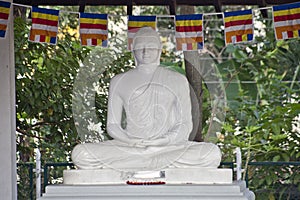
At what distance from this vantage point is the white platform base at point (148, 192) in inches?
301

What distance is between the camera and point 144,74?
28.1 feet

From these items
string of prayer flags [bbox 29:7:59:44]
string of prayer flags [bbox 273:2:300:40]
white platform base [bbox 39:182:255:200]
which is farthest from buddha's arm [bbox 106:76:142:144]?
string of prayer flags [bbox 273:2:300:40]

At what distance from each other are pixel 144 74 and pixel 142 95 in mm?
217

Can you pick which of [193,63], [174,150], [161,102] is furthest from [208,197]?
[193,63]

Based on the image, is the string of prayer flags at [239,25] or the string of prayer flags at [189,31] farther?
the string of prayer flags at [189,31]

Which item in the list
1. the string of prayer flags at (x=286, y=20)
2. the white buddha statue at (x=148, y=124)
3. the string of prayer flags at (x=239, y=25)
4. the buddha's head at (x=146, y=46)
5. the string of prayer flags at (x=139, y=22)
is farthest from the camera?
the string of prayer flags at (x=139, y=22)

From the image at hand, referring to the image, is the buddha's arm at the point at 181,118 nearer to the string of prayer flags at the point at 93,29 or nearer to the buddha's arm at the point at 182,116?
the buddha's arm at the point at 182,116

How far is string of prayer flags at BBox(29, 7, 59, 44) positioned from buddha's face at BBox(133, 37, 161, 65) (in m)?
1.03

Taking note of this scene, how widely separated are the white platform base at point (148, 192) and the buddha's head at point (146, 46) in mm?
1395

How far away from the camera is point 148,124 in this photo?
8406 millimetres

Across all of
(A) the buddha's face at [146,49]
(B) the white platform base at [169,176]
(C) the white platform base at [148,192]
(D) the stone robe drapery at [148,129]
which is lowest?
(C) the white platform base at [148,192]

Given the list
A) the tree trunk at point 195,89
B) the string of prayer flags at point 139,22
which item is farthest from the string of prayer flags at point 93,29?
the tree trunk at point 195,89

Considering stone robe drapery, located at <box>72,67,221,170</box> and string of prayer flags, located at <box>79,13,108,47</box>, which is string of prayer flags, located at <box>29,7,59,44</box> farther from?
stone robe drapery, located at <box>72,67,221,170</box>

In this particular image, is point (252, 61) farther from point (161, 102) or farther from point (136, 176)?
point (136, 176)
